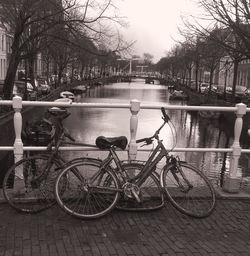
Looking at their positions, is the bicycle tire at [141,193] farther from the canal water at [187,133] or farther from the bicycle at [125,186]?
the canal water at [187,133]

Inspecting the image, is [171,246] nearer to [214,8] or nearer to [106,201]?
[106,201]

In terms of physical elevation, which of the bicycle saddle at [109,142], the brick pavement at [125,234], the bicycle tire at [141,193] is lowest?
the brick pavement at [125,234]

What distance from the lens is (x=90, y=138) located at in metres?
21.2

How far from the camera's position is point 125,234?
4285mm

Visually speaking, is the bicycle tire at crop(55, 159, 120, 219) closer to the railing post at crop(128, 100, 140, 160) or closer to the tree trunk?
the railing post at crop(128, 100, 140, 160)

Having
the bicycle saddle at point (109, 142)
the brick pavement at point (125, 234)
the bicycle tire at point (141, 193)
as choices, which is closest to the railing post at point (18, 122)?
the brick pavement at point (125, 234)

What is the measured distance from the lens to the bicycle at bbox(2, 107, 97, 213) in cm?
480

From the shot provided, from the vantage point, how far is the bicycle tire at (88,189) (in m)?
4.62

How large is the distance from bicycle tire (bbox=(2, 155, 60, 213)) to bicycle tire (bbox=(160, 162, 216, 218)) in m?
1.26

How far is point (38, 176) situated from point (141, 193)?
1176mm

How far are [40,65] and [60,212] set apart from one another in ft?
281

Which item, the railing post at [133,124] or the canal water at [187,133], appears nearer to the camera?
the railing post at [133,124]

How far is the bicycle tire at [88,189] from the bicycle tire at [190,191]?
61cm

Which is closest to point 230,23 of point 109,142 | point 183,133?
point 183,133
